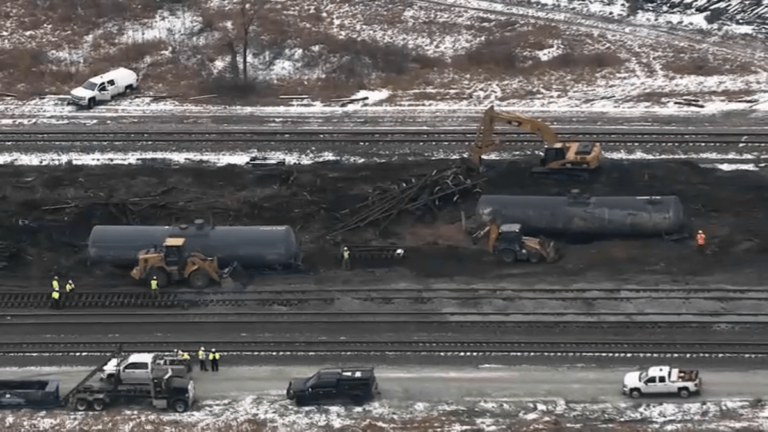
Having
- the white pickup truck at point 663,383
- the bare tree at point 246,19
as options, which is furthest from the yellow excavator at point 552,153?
the bare tree at point 246,19

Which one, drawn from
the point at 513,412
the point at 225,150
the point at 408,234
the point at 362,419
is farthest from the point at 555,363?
the point at 225,150

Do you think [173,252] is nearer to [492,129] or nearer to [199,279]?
[199,279]

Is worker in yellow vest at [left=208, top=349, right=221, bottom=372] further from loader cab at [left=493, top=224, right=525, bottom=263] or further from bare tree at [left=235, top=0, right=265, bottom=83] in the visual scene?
bare tree at [left=235, top=0, right=265, bottom=83]

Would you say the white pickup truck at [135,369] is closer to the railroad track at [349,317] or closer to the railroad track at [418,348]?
the railroad track at [418,348]

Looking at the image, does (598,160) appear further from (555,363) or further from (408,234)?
(555,363)

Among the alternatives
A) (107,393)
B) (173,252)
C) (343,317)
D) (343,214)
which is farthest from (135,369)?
(343,214)
